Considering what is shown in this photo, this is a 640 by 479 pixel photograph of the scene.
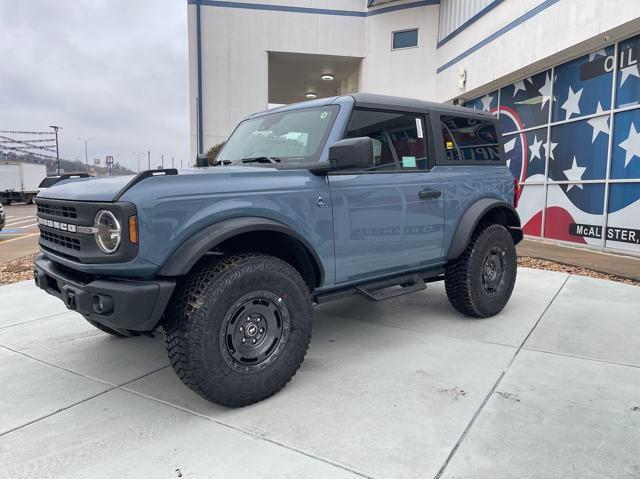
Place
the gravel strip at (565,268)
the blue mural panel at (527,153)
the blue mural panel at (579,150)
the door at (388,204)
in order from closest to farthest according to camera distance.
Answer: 1. the door at (388,204)
2. the gravel strip at (565,268)
3. the blue mural panel at (579,150)
4. the blue mural panel at (527,153)

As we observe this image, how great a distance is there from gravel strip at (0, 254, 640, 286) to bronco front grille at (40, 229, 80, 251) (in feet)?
13.8

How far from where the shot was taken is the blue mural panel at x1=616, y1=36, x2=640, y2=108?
7.88 metres

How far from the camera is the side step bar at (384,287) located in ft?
11.5

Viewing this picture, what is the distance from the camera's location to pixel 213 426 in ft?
8.60

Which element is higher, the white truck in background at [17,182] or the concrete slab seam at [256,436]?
the white truck in background at [17,182]

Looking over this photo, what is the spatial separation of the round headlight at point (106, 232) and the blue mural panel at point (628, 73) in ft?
28.6

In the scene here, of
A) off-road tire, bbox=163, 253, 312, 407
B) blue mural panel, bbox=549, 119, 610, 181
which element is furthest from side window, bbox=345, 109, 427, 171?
blue mural panel, bbox=549, 119, 610, 181

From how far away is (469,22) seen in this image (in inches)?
498

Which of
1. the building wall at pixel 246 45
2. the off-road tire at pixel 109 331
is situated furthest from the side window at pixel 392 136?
the building wall at pixel 246 45

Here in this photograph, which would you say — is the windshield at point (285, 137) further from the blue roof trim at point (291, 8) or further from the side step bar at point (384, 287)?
the blue roof trim at point (291, 8)

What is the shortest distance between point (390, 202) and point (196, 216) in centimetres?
158

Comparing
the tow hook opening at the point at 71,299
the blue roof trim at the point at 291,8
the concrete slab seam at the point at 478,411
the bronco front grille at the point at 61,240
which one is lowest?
the concrete slab seam at the point at 478,411

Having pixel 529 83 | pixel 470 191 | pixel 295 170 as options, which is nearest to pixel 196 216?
pixel 295 170

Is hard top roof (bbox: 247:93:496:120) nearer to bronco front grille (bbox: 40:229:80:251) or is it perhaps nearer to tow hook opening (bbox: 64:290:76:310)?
bronco front grille (bbox: 40:229:80:251)
